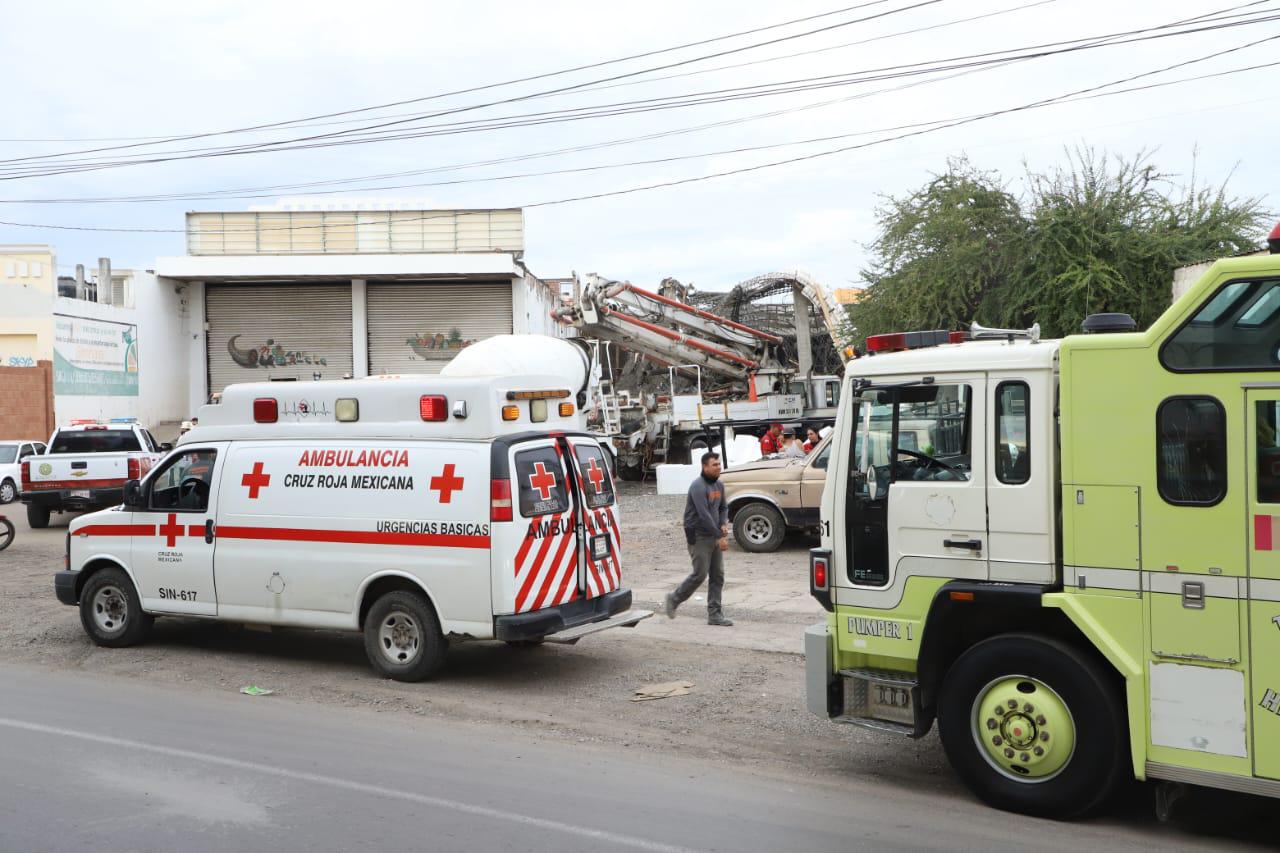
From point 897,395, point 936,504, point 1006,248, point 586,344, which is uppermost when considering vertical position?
point 1006,248

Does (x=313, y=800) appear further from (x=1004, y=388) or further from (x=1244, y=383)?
(x=1244, y=383)

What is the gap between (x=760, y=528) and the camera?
1617 centimetres

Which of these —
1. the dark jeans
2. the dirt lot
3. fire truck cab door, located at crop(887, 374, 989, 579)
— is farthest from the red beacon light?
the dark jeans

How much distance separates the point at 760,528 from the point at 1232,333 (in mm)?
11257

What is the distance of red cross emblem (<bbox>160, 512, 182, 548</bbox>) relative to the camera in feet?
32.0

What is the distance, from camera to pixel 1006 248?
2461cm

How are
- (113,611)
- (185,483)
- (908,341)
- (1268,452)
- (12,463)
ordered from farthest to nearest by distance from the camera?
(12,463), (113,611), (185,483), (908,341), (1268,452)

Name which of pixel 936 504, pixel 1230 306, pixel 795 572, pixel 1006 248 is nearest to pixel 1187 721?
pixel 936 504

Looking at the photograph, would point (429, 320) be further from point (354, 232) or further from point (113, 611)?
point (113, 611)

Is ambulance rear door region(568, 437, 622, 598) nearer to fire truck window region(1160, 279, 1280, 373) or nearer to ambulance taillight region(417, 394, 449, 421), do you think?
ambulance taillight region(417, 394, 449, 421)

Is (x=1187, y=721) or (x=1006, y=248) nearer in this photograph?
(x=1187, y=721)

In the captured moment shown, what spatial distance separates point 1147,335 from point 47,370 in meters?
33.5

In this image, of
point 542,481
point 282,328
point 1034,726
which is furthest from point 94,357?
point 1034,726

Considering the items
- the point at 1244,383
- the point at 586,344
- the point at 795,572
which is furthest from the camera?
the point at 586,344
